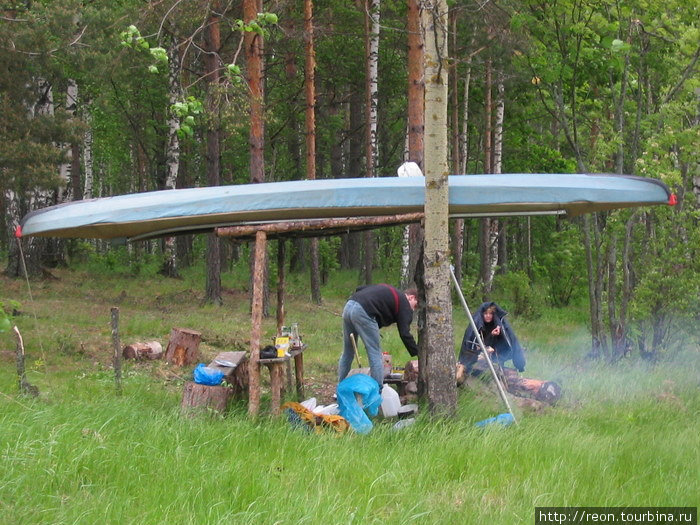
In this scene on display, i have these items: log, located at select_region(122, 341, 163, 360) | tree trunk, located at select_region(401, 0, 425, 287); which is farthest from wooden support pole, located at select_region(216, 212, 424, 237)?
tree trunk, located at select_region(401, 0, 425, 287)

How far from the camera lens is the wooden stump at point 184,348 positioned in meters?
10.5

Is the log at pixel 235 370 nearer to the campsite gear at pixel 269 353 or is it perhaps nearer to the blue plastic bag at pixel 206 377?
the blue plastic bag at pixel 206 377

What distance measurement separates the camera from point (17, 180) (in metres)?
13.5

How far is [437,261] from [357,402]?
147 cm

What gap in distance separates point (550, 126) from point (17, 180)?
20.3 metres

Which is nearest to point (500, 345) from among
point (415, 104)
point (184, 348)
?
point (184, 348)

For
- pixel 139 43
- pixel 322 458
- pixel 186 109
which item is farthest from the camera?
pixel 139 43

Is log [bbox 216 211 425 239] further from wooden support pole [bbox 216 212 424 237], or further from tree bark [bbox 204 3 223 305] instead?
tree bark [bbox 204 3 223 305]

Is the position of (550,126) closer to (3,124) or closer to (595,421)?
(3,124)

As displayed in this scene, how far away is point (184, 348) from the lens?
10.5m

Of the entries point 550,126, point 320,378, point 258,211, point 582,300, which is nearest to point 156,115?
point 550,126

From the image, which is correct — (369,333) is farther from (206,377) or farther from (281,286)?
(281,286)

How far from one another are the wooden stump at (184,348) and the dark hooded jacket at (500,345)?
3597 millimetres

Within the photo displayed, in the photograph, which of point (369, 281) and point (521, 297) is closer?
point (521, 297)
